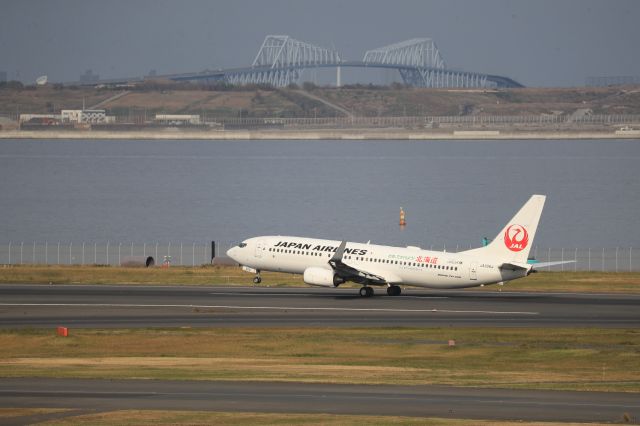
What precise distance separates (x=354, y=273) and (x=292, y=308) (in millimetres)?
7757

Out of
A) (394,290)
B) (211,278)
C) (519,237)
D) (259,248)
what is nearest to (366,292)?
(394,290)

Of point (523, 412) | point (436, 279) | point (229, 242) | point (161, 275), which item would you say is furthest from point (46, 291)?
point (229, 242)

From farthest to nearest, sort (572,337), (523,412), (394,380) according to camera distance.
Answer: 1. (572,337)
2. (394,380)
3. (523,412)

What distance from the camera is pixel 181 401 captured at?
148ft

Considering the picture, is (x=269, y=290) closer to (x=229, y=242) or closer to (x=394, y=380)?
(x=394, y=380)

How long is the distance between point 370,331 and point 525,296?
2216 cm

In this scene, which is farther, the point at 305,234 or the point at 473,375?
the point at 305,234

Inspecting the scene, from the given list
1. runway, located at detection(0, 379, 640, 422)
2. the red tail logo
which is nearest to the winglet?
the red tail logo

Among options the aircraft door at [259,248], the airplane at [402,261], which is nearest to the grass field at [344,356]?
the airplane at [402,261]

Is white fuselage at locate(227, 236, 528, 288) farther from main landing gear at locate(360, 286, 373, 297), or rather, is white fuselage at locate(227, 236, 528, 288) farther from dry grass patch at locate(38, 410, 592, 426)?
dry grass patch at locate(38, 410, 592, 426)

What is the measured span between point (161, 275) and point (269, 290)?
13.6m

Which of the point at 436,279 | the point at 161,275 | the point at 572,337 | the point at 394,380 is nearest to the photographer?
the point at 394,380

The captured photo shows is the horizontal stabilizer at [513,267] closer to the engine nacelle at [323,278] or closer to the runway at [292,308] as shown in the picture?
the runway at [292,308]

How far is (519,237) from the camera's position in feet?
266
